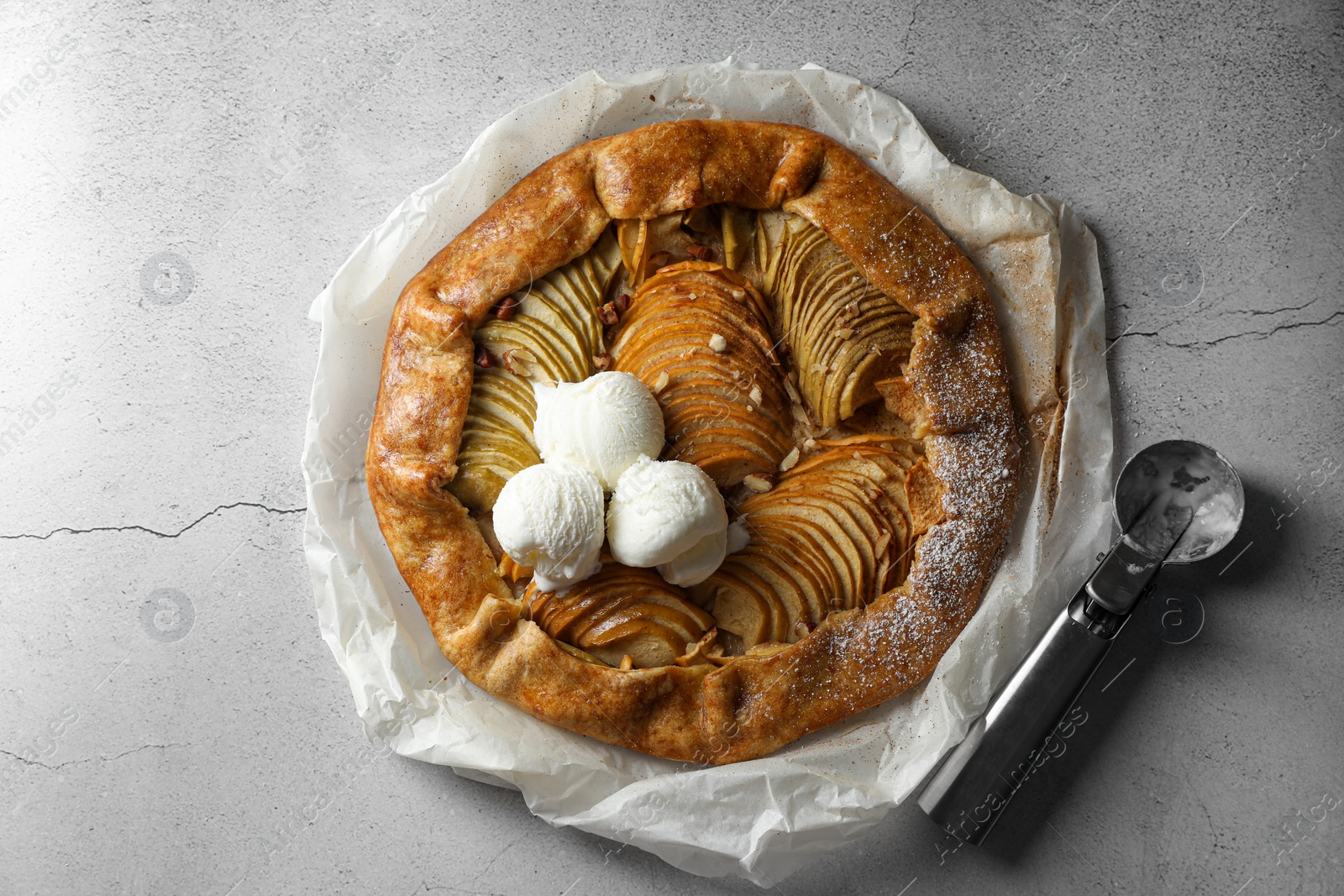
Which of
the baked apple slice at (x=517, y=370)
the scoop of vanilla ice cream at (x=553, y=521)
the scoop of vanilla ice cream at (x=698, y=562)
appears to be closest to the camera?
the scoop of vanilla ice cream at (x=553, y=521)

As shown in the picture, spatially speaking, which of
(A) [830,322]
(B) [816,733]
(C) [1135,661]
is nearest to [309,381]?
(A) [830,322]

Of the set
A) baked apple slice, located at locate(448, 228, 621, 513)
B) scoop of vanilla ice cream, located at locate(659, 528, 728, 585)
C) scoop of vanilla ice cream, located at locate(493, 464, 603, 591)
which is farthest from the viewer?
baked apple slice, located at locate(448, 228, 621, 513)

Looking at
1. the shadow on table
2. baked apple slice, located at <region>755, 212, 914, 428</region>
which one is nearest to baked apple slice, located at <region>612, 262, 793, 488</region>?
baked apple slice, located at <region>755, 212, 914, 428</region>

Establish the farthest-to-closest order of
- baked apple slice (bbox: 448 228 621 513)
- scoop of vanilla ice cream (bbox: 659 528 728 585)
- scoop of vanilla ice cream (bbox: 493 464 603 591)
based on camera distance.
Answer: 1. baked apple slice (bbox: 448 228 621 513)
2. scoop of vanilla ice cream (bbox: 659 528 728 585)
3. scoop of vanilla ice cream (bbox: 493 464 603 591)

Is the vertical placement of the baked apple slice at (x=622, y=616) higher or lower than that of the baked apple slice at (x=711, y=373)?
lower

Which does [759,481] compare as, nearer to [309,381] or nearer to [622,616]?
[622,616]

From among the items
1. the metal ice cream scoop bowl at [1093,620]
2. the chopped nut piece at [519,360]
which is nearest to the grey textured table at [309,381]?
the metal ice cream scoop bowl at [1093,620]

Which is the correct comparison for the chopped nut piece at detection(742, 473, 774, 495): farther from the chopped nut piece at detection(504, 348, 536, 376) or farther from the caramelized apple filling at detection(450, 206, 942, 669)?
the chopped nut piece at detection(504, 348, 536, 376)

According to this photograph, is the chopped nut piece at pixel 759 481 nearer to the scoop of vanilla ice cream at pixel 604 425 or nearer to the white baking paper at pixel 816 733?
the scoop of vanilla ice cream at pixel 604 425
